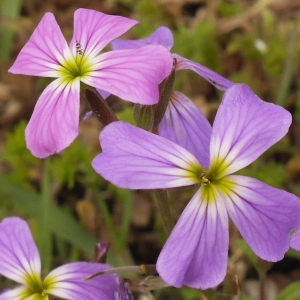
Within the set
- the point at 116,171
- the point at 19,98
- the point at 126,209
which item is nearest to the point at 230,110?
the point at 116,171

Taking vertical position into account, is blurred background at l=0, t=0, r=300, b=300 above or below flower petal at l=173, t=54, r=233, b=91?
above

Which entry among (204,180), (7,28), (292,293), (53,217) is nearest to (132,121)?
(53,217)

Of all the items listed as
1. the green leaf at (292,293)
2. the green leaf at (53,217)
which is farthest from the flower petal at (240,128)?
the green leaf at (53,217)

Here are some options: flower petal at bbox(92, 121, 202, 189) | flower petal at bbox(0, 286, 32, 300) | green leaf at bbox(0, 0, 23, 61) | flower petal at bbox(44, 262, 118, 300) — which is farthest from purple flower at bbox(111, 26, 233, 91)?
green leaf at bbox(0, 0, 23, 61)

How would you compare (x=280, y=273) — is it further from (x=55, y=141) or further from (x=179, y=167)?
(x=55, y=141)

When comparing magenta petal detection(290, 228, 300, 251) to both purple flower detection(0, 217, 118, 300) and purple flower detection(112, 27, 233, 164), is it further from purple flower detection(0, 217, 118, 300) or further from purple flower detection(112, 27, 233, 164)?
purple flower detection(0, 217, 118, 300)

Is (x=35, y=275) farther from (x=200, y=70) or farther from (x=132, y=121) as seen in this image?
(x=132, y=121)
